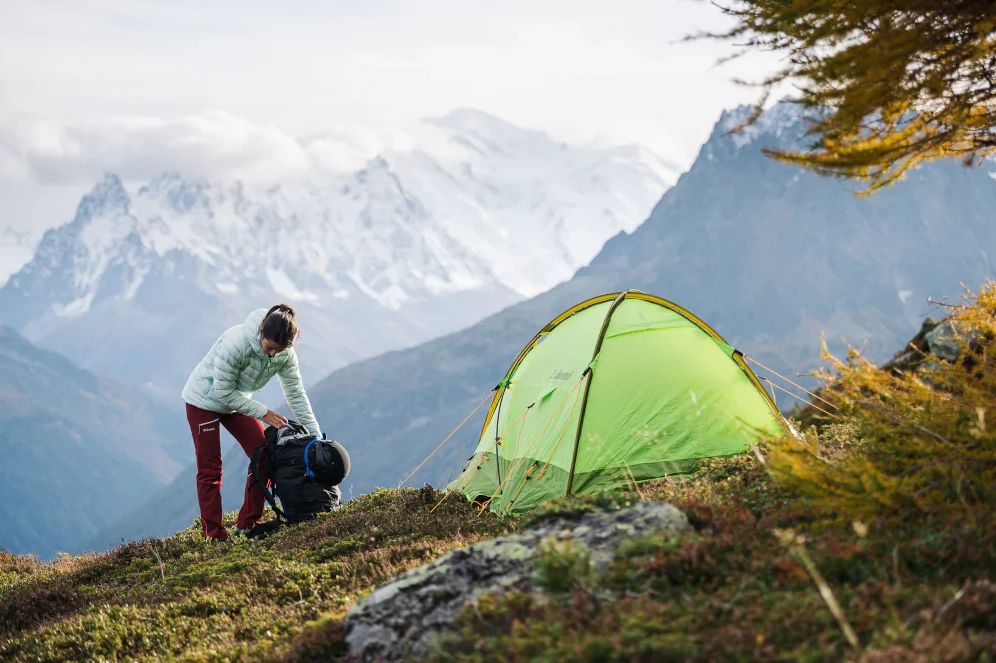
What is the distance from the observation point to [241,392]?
1270 cm

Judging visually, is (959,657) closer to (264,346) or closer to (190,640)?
(190,640)

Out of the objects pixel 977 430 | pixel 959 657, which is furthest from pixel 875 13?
pixel 959 657

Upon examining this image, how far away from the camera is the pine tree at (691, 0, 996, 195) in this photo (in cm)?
688

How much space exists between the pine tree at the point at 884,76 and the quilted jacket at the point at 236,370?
790cm

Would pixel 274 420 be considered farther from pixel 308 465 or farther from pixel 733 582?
pixel 733 582

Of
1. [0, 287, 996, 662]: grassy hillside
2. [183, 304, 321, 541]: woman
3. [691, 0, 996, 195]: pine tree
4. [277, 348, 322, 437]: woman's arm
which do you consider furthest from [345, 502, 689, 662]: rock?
[277, 348, 322, 437]: woman's arm

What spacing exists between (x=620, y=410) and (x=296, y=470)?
5159 mm

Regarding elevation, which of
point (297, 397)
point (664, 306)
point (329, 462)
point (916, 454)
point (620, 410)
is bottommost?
point (916, 454)

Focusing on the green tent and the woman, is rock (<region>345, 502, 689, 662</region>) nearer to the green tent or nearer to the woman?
the green tent

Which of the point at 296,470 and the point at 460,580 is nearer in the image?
the point at 460,580

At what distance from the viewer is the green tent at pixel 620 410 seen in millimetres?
11977

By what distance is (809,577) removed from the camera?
18.6 ft

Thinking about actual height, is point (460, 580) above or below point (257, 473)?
below

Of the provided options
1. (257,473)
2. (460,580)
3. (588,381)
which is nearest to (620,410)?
(588,381)
